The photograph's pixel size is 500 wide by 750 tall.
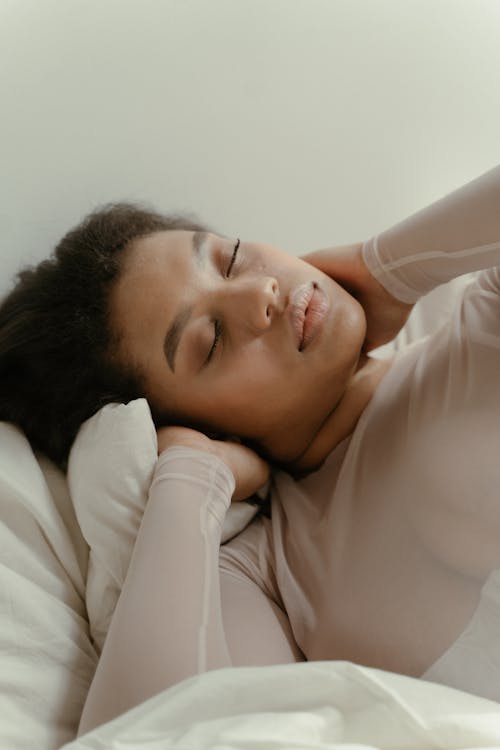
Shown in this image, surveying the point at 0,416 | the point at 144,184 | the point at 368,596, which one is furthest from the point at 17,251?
the point at 368,596

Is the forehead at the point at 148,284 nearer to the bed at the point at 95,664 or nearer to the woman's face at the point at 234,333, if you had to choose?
the woman's face at the point at 234,333

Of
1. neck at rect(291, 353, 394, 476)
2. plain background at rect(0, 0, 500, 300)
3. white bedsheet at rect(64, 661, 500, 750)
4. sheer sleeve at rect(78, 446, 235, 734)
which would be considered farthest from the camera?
plain background at rect(0, 0, 500, 300)

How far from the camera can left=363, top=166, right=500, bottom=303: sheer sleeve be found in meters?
1.19

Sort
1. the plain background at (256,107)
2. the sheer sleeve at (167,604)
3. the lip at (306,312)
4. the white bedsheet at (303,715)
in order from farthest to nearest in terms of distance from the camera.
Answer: the plain background at (256,107) → the lip at (306,312) → the sheer sleeve at (167,604) → the white bedsheet at (303,715)

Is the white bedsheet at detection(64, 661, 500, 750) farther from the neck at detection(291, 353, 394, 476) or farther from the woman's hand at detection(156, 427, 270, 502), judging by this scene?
the neck at detection(291, 353, 394, 476)

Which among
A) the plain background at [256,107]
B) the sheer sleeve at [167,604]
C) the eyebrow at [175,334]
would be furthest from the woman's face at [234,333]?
the plain background at [256,107]

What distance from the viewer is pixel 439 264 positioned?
1276 mm

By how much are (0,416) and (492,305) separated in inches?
30.7

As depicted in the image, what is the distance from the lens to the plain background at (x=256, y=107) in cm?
170

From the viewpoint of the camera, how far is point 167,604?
0.96 m

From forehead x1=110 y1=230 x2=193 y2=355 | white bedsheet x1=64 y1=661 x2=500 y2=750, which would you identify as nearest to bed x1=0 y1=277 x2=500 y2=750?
white bedsheet x1=64 y1=661 x2=500 y2=750

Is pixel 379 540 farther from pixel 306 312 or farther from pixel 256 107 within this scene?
pixel 256 107

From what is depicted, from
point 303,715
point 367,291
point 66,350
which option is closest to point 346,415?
point 367,291

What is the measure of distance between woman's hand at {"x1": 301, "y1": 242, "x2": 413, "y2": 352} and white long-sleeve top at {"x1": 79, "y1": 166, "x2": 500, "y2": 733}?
23mm
